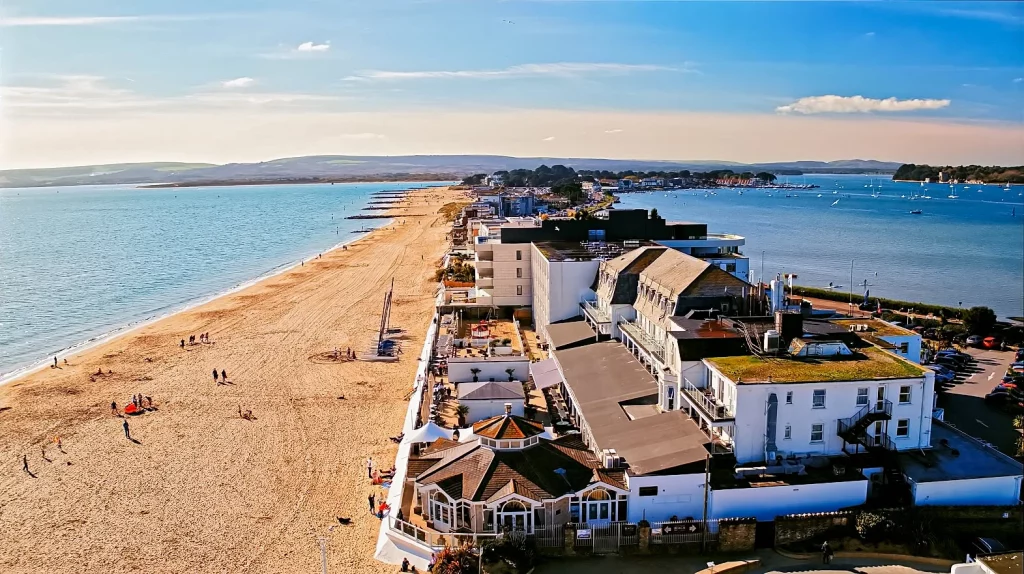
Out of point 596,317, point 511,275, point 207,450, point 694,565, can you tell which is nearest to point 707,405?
point 694,565

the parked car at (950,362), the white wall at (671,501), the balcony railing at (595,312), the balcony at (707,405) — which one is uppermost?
the balcony railing at (595,312)

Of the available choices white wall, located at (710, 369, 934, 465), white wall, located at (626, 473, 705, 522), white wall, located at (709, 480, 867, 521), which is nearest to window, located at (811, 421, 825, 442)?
white wall, located at (710, 369, 934, 465)

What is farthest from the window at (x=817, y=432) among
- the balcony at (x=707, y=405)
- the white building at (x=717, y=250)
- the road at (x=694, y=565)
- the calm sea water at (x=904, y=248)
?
the white building at (x=717, y=250)

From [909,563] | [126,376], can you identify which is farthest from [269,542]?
[126,376]

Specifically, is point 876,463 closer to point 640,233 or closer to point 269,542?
point 269,542

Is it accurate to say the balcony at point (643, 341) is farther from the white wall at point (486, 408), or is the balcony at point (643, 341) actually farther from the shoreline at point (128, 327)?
the shoreline at point (128, 327)

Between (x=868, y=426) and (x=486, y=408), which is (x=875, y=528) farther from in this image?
(x=486, y=408)
